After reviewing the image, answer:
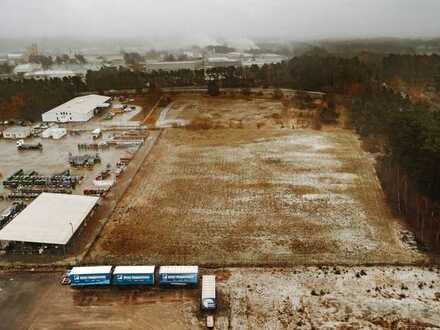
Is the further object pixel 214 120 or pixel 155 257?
pixel 214 120

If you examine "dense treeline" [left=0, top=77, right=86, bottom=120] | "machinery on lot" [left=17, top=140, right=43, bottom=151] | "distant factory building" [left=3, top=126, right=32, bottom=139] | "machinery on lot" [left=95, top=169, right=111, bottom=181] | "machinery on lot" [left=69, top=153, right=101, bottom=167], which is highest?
"dense treeline" [left=0, top=77, right=86, bottom=120]

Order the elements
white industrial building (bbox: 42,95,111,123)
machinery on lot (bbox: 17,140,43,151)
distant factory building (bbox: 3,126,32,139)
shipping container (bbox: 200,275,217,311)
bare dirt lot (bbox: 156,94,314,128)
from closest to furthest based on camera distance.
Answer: shipping container (bbox: 200,275,217,311) < machinery on lot (bbox: 17,140,43,151) < distant factory building (bbox: 3,126,32,139) < bare dirt lot (bbox: 156,94,314,128) < white industrial building (bbox: 42,95,111,123)

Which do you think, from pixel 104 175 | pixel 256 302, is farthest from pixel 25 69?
pixel 256 302

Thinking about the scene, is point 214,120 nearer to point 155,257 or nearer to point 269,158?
point 269,158

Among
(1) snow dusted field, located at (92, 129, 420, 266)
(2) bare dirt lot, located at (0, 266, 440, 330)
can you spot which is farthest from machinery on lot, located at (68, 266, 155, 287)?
(1) snow dusted field, located at (92, 129, 420, 266)

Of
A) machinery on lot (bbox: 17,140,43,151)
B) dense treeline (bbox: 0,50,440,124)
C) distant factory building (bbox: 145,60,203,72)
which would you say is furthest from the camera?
distant factory building (bbox: 145,60,203,72)

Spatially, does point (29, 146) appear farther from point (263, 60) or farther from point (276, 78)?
point (263, 60)

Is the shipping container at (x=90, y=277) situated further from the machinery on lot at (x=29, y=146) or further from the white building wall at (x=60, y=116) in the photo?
the white building wall at (x=60, y=116)

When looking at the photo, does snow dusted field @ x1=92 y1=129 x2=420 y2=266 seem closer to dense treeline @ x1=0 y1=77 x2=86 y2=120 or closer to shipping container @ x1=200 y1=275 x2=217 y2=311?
shipping container @ x1=200 y1=275 x2=217 y2=311

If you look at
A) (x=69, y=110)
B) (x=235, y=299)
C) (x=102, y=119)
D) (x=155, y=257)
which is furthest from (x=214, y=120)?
(x=235, y=299)
